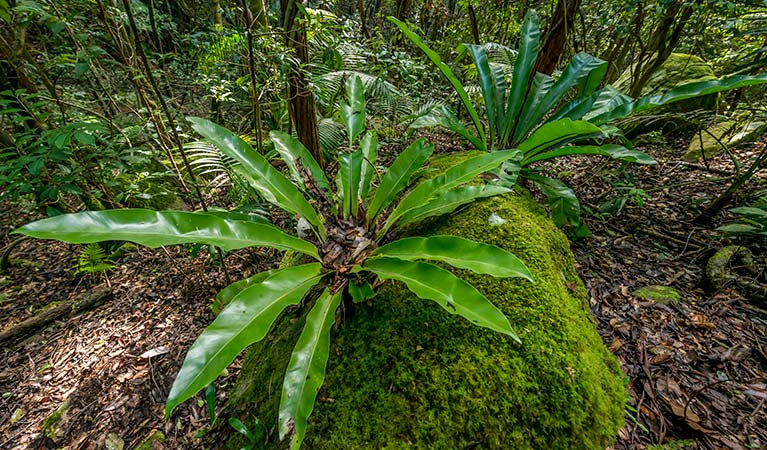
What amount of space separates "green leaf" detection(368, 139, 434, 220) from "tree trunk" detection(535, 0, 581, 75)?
1761mm

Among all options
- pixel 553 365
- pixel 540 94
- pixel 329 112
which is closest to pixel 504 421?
pixel 553 365

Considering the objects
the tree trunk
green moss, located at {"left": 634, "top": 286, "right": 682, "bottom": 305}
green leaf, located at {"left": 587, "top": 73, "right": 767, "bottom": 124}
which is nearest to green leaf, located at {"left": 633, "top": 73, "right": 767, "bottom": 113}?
green leaf, located at {"left": 587, "top": 73, "right": 767, "bottom": 124}

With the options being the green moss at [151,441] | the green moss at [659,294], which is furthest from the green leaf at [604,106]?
the green moss at [151,441]

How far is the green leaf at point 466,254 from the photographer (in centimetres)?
85

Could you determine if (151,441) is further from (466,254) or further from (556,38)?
(556,38)

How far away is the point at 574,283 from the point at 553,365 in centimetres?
66

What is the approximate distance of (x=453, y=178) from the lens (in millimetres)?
1252

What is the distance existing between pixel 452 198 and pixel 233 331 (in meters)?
0.91

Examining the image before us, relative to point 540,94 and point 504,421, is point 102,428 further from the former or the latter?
point 540,94

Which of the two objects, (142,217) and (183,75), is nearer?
(142,217)

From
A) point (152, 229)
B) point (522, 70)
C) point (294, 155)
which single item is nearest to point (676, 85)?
point (522, 70)

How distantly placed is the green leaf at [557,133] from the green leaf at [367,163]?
85cm

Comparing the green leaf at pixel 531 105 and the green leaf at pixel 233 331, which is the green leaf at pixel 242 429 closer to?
the green leaf at pixel 233 331

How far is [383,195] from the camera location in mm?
1411
